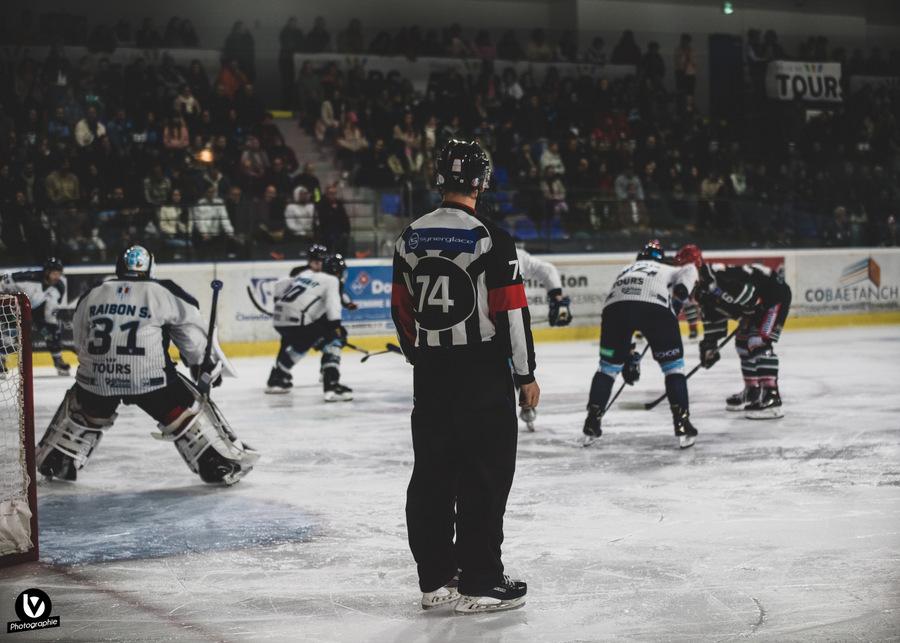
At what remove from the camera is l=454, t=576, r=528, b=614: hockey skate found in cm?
376

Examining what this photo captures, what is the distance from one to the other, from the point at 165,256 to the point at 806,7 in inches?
560

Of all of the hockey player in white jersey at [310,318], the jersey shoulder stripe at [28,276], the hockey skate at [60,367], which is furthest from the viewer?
the hockey skate at [60,367]

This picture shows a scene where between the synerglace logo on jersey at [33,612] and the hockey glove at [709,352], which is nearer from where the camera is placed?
the synerglace logo on jersey at [33,612]

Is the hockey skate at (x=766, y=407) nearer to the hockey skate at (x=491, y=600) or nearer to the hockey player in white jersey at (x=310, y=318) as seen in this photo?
the hockey player in white jersey at (x=310, y=318)

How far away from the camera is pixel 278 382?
1039 centimetres

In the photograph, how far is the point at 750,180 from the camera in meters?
18.6

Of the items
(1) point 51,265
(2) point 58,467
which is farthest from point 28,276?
(2) point 58,467

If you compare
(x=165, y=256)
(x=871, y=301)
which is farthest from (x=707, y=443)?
A: (x=871, y=301)

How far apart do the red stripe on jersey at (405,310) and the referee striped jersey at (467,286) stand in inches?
3.8

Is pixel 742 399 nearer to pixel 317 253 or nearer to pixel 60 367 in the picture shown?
pixel 317 253

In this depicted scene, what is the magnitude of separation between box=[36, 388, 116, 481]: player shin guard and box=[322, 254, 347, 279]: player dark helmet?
4258 mm

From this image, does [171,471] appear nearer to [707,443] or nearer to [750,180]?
[707,443]

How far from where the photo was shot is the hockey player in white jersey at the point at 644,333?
277 inches

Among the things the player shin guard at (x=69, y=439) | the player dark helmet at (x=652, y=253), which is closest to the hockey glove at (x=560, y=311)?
the player dark helmet at (x=652, y=253)
